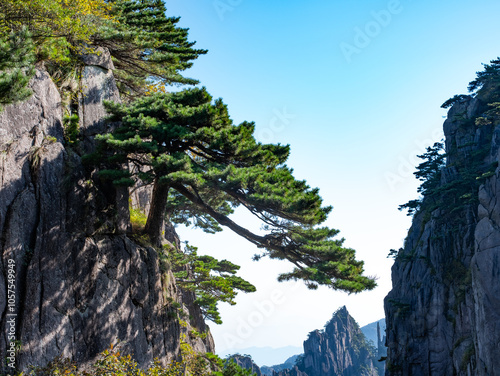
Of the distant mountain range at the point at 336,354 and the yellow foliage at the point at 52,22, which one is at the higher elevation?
the yellow foliage at the point at 52,22

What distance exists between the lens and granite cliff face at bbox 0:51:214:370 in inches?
351

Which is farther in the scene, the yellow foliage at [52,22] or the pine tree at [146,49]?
the pine tree at [146,49]

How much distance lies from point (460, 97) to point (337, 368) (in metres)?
73.5

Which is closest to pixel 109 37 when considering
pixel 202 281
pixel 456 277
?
pixel 202 281

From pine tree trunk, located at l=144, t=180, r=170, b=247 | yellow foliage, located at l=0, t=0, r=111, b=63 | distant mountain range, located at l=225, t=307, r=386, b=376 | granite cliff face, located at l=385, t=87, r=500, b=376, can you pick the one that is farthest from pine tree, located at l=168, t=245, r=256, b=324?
distant mountain range, located at l=225, t=307, r=386, b=376

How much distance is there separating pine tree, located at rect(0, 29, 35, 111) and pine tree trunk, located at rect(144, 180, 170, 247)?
212 inches

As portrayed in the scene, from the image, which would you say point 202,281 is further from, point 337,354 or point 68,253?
point 337,354

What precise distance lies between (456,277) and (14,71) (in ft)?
111

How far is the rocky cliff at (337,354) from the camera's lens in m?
94.8

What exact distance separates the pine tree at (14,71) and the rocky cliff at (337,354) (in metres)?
95.2

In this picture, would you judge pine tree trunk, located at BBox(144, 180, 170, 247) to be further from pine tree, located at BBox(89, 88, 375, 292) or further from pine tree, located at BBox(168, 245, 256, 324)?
pine tree, located at BBox(168, 245, 256, 324)

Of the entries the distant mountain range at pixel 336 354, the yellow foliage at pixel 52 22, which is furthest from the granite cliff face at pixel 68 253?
the distant mountain range at pixel 336 354

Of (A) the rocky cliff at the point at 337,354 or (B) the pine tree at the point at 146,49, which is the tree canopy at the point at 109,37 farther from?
(A) the rocky cliff at the point at 337,354

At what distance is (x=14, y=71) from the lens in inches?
266
